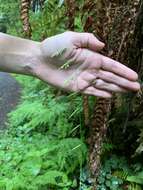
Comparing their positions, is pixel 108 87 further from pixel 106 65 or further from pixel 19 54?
pixel 19 54

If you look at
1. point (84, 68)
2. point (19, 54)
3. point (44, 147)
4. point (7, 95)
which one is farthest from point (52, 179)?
point (7, 95)

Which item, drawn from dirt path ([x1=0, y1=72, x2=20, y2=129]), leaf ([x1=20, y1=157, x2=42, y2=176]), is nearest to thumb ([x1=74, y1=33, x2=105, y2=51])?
leaf ([x1=20, y1=157, x2=42, y2=176])

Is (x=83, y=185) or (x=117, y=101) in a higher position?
(x=117, y=101)

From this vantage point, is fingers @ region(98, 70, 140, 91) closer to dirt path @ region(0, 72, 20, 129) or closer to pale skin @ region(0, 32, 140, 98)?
pale skin @ region(0, 32, 140, 98)

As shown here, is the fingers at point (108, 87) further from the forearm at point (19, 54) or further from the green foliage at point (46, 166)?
the green foliage at point (46, 166)

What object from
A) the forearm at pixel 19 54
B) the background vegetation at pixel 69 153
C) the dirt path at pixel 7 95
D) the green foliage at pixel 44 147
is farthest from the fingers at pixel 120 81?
the dirt path at pixel 7 95

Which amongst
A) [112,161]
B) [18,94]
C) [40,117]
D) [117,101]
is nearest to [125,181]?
[112,161]

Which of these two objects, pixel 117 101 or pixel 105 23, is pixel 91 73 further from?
pixel 117 101
